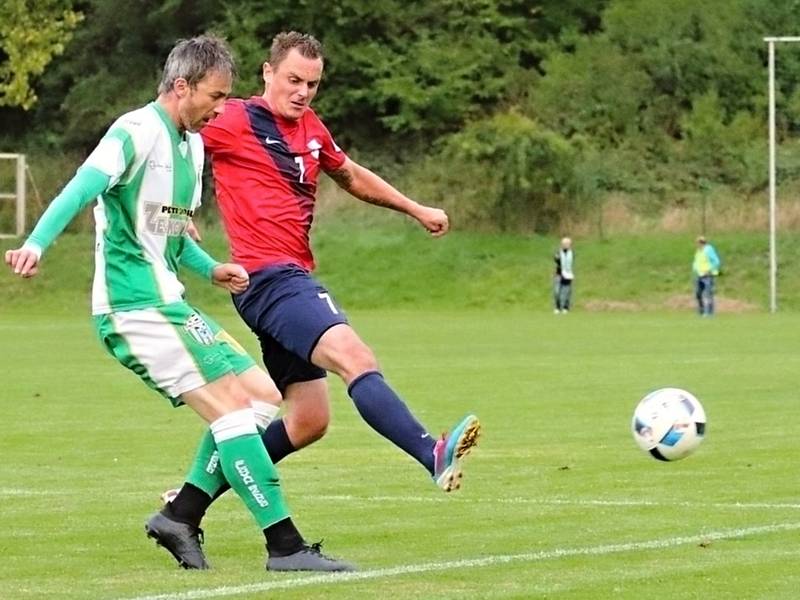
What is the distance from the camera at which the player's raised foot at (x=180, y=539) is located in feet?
26.0

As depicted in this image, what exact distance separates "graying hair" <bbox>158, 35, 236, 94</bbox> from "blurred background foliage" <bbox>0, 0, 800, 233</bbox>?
4246 centimetres

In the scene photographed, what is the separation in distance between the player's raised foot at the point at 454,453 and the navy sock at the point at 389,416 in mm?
140

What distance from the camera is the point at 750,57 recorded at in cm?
5603

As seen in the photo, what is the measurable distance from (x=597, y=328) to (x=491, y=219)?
1668 cm

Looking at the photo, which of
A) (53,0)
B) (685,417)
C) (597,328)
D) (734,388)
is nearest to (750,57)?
(53,0)

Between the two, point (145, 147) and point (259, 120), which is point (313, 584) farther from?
point (259, 120)

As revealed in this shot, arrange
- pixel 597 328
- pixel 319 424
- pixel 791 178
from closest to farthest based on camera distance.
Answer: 1. pixel 319 424
2. pixel 597 328
3. pixel 791 178

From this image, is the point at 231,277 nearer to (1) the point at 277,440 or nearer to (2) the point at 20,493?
(1) the point at 277,440

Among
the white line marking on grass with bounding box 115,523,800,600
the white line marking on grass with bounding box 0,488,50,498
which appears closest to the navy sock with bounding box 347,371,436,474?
the white line marking on grass with bounding box 115,523,800,600

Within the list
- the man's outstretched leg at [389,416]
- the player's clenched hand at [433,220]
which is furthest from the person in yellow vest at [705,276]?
the man's outstretched leg at [389,416]

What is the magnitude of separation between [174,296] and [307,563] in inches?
44.2

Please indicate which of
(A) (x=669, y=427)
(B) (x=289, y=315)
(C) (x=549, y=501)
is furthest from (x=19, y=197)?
(B) (x=289, y=315)

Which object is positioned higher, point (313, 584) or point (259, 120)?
point (259, 120)

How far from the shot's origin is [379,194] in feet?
30.9
